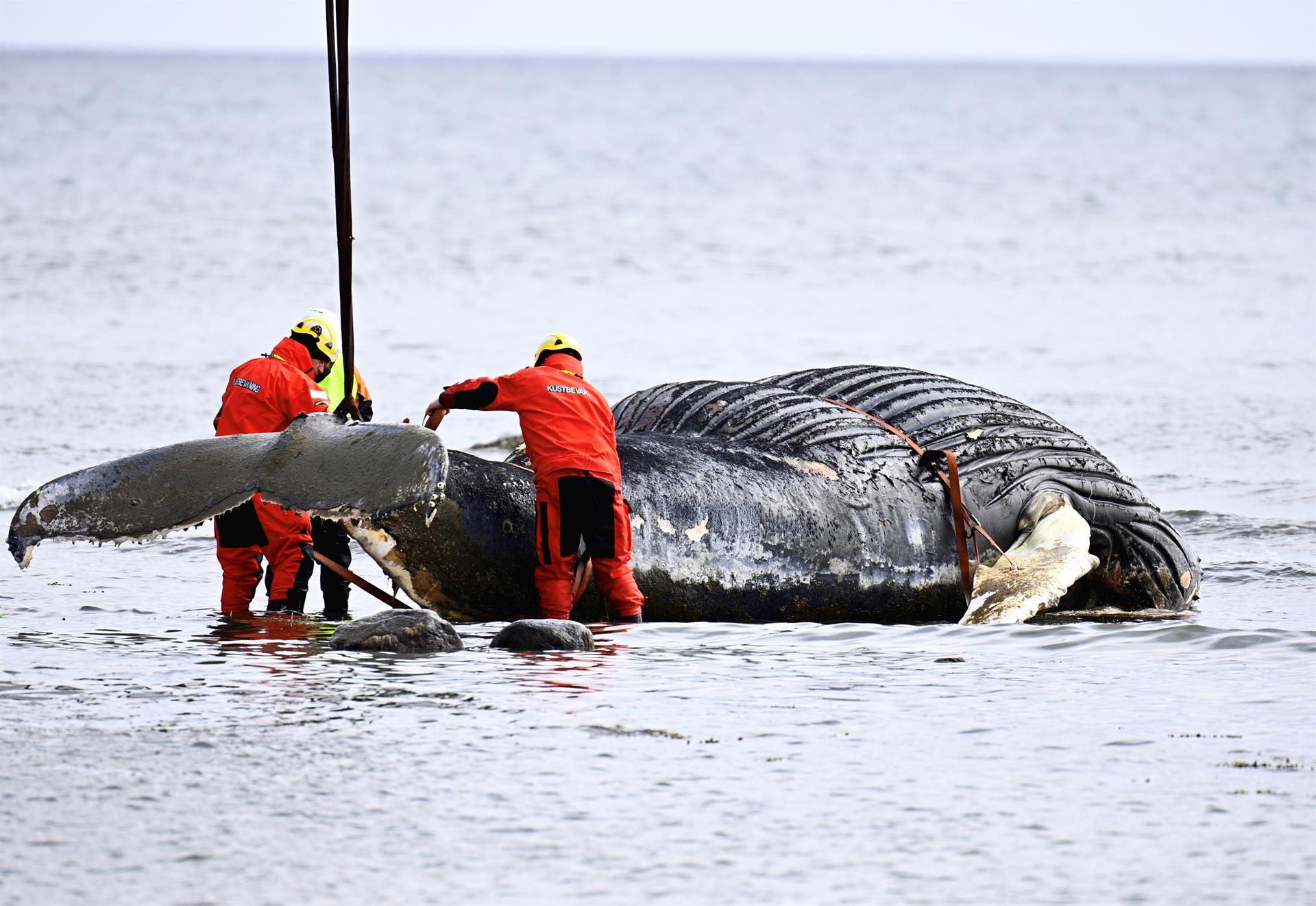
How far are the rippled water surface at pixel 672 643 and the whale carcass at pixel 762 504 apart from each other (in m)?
0.35

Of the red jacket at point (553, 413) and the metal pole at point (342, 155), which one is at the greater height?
the metal pole at point (342, 155)

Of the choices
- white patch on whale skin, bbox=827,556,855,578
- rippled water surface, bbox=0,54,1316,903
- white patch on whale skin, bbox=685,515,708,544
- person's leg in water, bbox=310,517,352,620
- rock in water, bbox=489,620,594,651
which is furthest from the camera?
person's leg in water, bbox=310,517,352,620

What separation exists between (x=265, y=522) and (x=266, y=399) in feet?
1.94

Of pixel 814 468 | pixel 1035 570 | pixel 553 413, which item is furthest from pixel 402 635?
pixel 1035 570

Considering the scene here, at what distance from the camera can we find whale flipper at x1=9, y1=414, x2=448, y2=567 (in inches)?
288

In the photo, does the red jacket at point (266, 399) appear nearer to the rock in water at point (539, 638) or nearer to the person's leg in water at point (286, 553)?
the person's leg in water at point (286, 553)

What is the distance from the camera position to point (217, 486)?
746cm

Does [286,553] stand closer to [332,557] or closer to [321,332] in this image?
[332,557]

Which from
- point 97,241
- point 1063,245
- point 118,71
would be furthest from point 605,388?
point 118,71

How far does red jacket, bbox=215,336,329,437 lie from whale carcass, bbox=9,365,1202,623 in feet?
3.66

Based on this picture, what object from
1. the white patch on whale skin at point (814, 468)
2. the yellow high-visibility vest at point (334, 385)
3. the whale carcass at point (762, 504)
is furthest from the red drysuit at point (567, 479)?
the yellow high-visibility vest at point (334, 385)

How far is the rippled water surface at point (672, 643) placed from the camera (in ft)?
16.3

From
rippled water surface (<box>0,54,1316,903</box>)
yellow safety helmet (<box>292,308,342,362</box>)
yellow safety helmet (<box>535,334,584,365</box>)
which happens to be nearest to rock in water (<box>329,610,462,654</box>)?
rippled water surface (<box>0,54,1316,903</box>)

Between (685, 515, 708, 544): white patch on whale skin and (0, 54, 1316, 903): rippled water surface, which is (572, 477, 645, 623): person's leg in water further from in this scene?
(685, 515, 708, 544): white patch on whale skin
